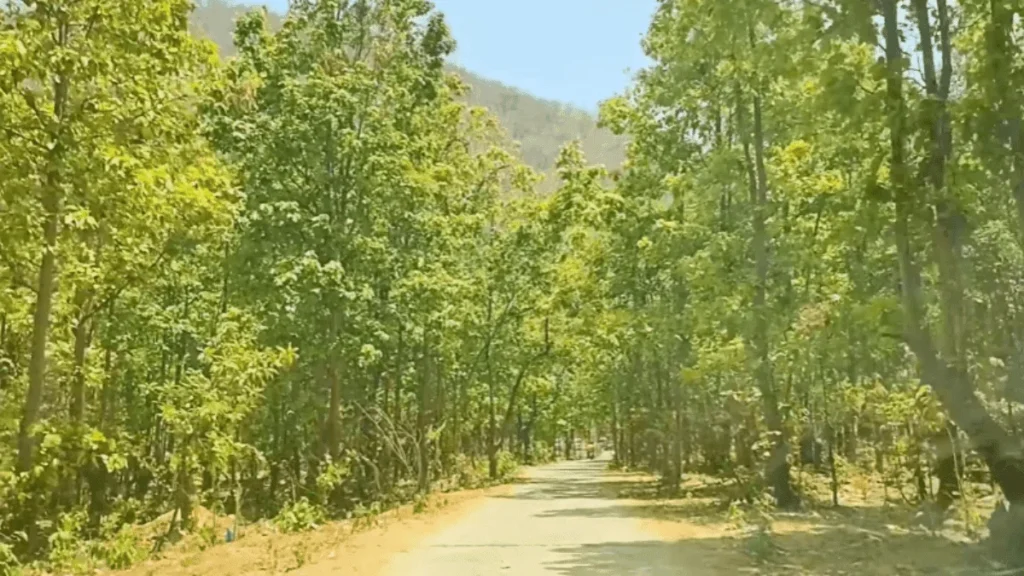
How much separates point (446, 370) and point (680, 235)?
15422 mm

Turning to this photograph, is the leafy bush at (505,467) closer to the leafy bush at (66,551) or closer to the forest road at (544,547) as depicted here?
the forest road at (544,547)

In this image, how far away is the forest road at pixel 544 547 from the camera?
11.3 m

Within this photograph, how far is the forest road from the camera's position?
11.3 metres

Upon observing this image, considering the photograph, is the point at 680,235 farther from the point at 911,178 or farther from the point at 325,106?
the point at 911,178

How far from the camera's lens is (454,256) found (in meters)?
29.6

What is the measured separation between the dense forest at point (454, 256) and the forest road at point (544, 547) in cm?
353

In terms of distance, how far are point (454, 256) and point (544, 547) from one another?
16.7 metres

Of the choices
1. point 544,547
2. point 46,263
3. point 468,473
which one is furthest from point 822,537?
point 468,473

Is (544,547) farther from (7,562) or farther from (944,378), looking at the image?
(7,562)

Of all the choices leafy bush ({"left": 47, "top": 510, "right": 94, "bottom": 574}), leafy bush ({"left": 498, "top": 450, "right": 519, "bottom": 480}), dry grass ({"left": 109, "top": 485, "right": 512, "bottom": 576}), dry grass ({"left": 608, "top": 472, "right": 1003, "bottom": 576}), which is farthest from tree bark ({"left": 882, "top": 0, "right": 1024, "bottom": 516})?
leafy bush ({"left": 498, "top": 450, "right": 519, "bottom": 480})

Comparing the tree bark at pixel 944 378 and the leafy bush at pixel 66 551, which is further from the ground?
the tree bark at pixel 944 378

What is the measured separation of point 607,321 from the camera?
27609 mm

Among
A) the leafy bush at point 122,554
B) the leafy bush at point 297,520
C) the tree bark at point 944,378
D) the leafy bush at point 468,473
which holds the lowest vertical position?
the leafy bush at point 122,554

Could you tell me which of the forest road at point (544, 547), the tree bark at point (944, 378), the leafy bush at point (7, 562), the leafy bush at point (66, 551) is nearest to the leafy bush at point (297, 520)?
the forest road at point (544, 547)
